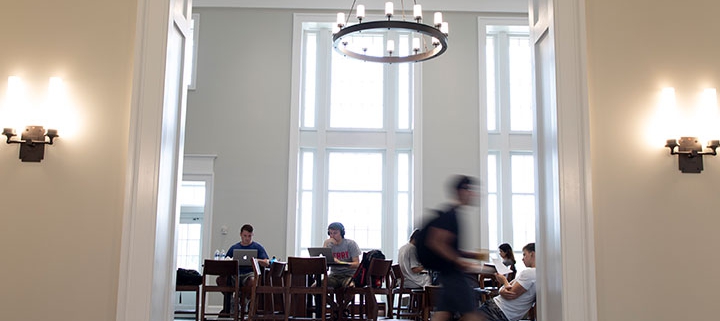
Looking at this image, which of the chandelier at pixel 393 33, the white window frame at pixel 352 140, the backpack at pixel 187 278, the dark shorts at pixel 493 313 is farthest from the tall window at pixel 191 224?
the dark shorts at pixel 493 313

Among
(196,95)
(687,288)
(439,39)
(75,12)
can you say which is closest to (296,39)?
(196,95)

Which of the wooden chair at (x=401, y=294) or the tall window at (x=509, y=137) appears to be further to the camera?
the tall window at (x=509, y=137)

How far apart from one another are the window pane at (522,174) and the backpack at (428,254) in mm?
7464

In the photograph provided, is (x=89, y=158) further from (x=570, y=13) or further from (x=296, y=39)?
(x=296, y=39)

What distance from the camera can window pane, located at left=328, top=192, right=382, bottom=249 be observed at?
11.0 metres

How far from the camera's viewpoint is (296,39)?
11.1m

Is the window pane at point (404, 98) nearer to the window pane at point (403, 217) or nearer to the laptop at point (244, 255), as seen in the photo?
the window pane at point (403, 217)

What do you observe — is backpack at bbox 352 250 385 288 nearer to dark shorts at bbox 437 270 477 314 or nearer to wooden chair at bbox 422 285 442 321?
wooden chair at bbox 422 285 442 321

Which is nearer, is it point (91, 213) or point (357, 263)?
point (91, 213)

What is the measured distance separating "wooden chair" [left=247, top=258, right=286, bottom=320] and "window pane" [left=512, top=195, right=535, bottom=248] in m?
4.81

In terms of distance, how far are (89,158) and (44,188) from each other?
281 millimetres

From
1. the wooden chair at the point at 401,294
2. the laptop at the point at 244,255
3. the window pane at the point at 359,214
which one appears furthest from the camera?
the window pane at the point at 359,214

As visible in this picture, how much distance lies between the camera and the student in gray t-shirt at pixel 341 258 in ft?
24.4

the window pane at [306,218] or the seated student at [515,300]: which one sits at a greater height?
the window pane at [306,218]
